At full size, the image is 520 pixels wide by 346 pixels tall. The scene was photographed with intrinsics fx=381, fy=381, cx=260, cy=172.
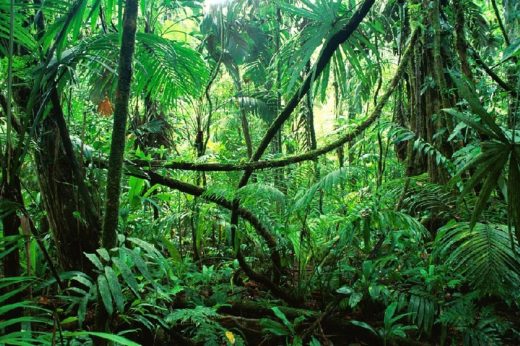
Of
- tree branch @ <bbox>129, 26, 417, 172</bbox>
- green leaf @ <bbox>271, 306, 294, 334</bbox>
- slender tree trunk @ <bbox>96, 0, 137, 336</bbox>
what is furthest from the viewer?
tree branch @ <bbox>129, 26, 417, 172</bbox>

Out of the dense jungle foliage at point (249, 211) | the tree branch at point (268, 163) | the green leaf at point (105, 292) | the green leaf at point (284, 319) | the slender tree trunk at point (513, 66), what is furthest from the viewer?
the slender tree trunk at point (513, 66)

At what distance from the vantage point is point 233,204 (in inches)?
111

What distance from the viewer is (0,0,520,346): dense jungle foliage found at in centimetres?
138

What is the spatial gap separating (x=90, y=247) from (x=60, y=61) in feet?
3.10

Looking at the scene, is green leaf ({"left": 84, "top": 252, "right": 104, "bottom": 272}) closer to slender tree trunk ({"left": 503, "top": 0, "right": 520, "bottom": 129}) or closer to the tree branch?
the tree branch

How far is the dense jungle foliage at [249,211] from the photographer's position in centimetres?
138

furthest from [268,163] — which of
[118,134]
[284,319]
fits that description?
[118,134]

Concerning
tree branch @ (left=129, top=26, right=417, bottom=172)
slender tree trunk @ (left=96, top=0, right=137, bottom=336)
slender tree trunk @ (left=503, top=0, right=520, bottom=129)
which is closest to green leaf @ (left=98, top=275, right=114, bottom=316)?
slender tree trunk @ (left=96, top=0, right=137, bottom=336)

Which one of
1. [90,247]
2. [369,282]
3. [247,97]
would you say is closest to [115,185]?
[90,247]

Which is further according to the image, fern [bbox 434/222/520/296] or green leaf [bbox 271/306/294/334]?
green leaf [bbox 271/306/294/334]

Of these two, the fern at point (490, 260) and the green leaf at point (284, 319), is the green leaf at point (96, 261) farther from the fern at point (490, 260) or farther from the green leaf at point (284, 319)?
the fern at point (490, 260)

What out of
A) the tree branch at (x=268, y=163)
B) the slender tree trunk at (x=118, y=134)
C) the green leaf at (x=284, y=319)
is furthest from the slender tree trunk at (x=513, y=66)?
the slender tree trunk at (x=118, y=134)

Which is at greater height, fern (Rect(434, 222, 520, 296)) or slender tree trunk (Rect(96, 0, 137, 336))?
slender tree trunk (Rect(96, 0, 137, 336))

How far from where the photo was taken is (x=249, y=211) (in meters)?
2.88
